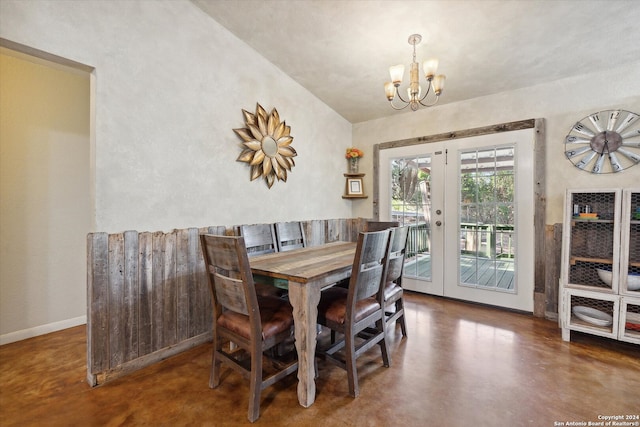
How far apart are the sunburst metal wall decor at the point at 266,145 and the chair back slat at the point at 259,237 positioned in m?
0.59

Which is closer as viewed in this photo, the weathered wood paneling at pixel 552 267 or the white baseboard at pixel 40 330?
the white baseboard at pixel 40 330

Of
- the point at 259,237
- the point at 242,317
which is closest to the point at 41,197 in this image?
the point at 259,237

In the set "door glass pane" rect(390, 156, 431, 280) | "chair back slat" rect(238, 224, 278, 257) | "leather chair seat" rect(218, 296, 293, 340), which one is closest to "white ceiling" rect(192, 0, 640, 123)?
"door glass pane" rect(390, 156, 431, 280)

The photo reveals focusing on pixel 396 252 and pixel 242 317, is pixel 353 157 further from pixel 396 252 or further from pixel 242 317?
pixel 242 317

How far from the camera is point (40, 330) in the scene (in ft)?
8.05

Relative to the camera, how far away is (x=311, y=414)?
1.53m

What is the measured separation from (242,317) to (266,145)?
180 cm

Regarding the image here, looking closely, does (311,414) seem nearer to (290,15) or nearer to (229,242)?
(229,242)

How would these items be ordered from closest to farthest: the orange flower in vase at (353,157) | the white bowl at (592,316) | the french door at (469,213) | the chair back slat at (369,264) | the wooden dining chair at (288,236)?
the chair back slat at (369,264)
the white bowl at (592,316)
the wooden dining chair at (288,236)
the french door at (469,213)
the orange flower in vase at (353,157)

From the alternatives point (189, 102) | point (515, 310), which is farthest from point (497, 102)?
point (189, 102)

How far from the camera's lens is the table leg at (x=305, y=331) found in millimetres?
1526

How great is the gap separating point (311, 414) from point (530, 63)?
3.37 m

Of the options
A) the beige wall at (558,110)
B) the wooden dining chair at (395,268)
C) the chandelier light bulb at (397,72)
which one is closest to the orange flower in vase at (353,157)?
the beige wall at (558,110)

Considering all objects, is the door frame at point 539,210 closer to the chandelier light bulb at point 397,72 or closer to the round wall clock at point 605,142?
the round wall clock at point 605,142
